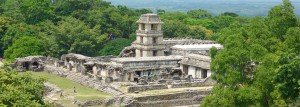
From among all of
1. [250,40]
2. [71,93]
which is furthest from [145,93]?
[250,40]

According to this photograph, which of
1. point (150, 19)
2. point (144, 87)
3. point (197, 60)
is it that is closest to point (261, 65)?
point (144, 87)

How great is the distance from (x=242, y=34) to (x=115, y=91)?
13.3 meters

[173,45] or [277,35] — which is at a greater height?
[277,35]

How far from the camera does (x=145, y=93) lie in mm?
41250

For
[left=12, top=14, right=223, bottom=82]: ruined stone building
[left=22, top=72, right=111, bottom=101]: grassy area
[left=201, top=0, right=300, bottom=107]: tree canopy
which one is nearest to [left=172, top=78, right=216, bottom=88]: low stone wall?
[left=12, top=14, right=223, bottom=82]: ruined stone building

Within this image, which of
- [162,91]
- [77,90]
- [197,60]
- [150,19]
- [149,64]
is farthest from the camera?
[150,19]

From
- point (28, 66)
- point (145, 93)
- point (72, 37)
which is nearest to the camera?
point (145, 93)

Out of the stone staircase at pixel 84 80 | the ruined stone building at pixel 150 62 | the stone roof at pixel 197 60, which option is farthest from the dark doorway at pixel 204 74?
the stone staircase at pixel 84 80

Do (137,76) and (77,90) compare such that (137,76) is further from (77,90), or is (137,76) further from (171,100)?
(171,100)

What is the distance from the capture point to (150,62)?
4925 cm

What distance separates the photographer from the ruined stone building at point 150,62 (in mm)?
47562

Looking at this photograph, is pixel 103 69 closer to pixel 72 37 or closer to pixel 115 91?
pixel 115 91

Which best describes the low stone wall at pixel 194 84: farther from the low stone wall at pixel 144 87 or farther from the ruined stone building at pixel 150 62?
the ruined stone building at pixel 150 62

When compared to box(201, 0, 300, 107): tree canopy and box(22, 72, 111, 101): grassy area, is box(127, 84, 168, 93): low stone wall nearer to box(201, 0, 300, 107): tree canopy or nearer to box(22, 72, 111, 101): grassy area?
box(22, 72, 111, 101): grassy area
